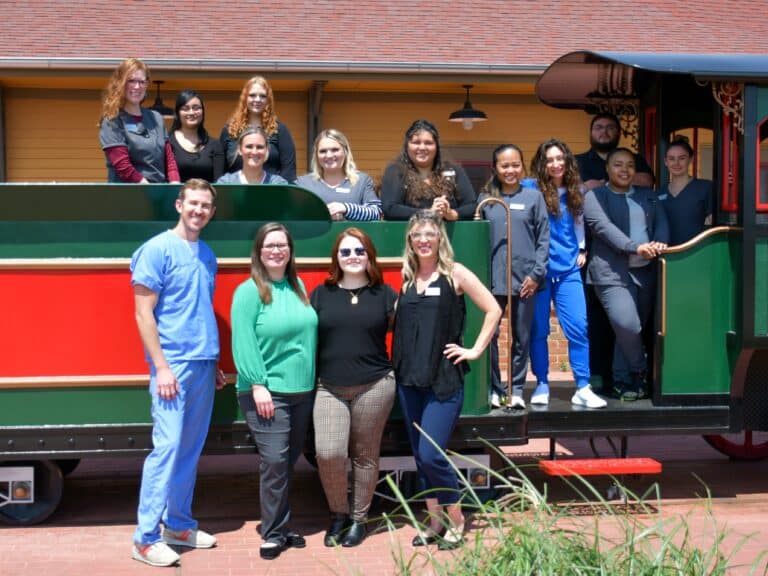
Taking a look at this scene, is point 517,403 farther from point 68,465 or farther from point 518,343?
point 68,465

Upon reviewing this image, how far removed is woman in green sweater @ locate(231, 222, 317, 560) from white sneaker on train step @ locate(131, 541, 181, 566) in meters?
0.47

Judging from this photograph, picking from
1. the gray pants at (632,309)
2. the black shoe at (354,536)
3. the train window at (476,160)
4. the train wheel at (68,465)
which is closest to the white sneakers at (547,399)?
the gray pants at (632,309)

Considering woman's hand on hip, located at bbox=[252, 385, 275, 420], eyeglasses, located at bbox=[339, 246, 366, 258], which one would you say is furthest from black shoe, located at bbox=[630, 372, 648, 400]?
woman's hand on hip, located at bbox=[252, 385, 275, 420]

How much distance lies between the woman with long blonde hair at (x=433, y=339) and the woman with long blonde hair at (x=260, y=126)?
1.16 metres

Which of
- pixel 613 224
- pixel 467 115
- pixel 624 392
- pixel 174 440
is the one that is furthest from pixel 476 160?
pixel 174 440

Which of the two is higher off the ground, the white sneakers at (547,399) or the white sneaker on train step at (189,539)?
the white sneakers at (547,399)

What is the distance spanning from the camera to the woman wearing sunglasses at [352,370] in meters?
5.87

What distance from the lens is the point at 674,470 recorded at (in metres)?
8.02

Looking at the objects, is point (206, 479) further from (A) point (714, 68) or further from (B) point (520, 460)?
(A) point (714, 68)

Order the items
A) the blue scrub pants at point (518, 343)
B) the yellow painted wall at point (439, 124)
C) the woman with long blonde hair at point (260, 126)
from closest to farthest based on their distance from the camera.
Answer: the woman with long blonde hair at point (260, 126), the blue scrub pants at point (518, 343), the yellow painted wall at point (439, 124)

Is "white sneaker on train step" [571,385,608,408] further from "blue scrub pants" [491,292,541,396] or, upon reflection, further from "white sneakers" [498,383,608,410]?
"blue scrub pants" [491,292,541,396]

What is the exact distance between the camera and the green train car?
5.98m

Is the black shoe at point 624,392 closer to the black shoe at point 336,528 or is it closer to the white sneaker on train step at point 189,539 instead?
the black shoe at point 336,528

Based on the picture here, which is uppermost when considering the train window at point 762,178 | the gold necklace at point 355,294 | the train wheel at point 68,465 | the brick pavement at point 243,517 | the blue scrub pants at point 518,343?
the train window at point 762,178
